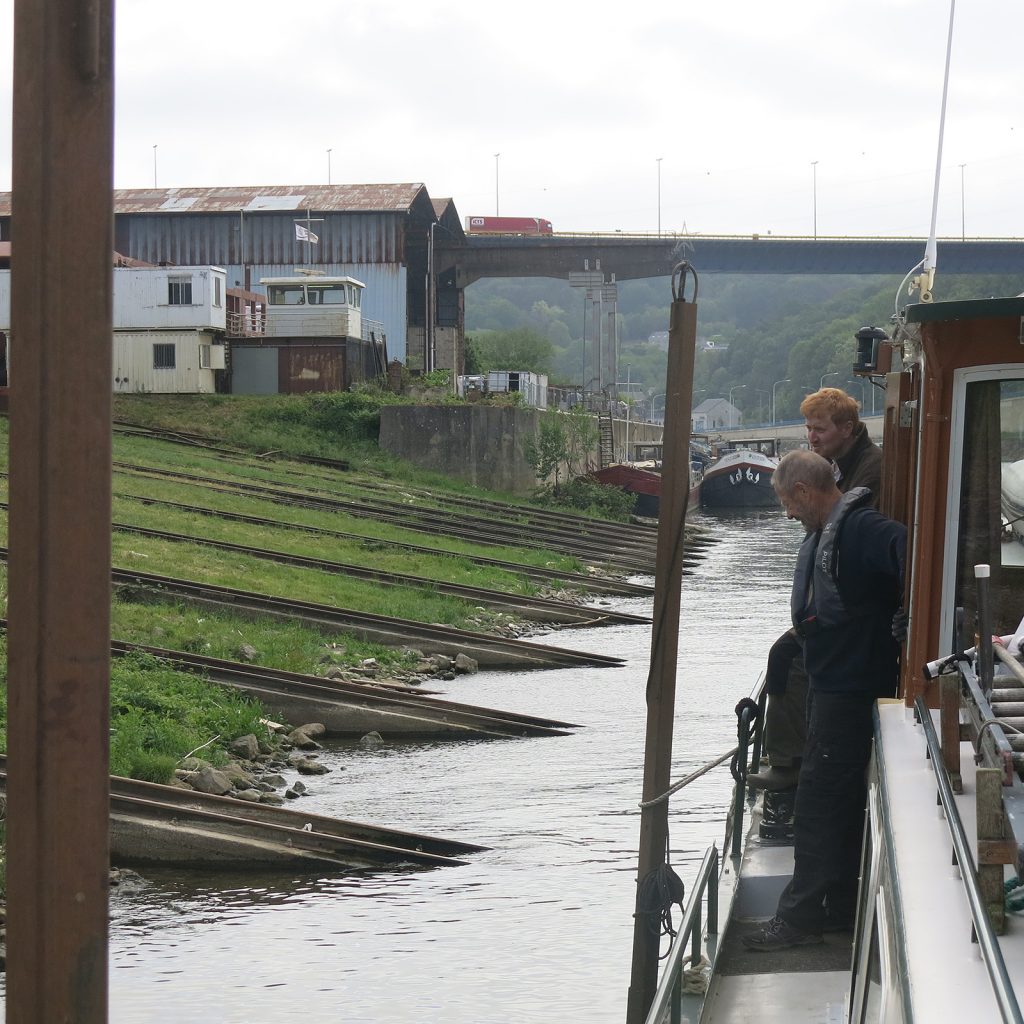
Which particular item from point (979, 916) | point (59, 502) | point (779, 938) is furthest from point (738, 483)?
point (979, 916)

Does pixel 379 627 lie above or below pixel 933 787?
below

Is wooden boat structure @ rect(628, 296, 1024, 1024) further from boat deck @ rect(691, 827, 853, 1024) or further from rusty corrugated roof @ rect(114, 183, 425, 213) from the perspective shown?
rusty corrugated roof @ rect(114, 183, 425, 213)

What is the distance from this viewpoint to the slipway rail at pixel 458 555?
27.3 metres

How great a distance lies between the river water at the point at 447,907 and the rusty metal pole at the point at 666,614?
1.40 metres

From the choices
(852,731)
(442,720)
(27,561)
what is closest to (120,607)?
(442,720)

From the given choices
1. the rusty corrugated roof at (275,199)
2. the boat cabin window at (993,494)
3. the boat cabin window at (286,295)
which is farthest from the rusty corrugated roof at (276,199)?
the boat cabin window at (993,494)

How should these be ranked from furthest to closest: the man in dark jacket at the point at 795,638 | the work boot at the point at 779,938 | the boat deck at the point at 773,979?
the man in dark jacket at the point at 795,638 → the work boot at the point at 779,938 → the boat deck at the point at 773,979

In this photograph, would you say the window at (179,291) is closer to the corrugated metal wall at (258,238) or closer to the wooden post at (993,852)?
the corrugated metal wall at (258,238)

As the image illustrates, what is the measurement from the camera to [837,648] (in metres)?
5.96

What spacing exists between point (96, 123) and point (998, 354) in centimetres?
297

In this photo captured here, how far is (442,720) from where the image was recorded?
15312 millimetres

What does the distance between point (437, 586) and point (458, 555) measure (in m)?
4.18

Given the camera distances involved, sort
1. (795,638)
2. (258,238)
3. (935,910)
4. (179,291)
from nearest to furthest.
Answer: (935,910), (795,638), (179,291), (258,238)

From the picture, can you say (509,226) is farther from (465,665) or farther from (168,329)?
(465,665)
